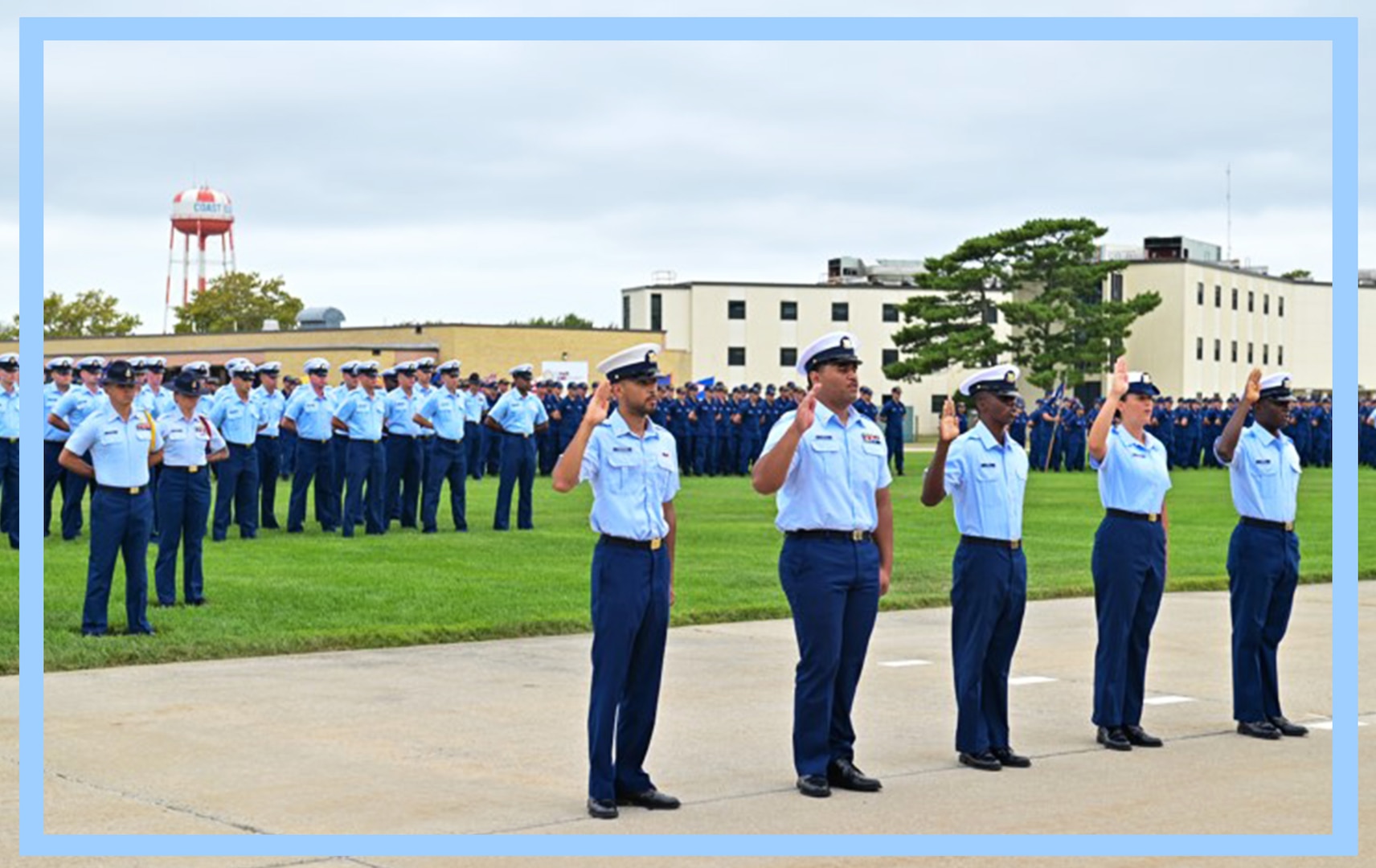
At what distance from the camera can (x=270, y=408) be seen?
22891 mm

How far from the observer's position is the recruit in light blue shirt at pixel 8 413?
829 inches

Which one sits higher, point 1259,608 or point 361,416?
point 361,416

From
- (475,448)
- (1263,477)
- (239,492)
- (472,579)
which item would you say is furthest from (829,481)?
(475,448)

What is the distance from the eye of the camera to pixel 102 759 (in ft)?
29.5

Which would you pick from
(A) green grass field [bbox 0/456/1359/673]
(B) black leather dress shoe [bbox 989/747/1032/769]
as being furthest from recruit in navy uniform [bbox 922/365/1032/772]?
(A) green grass field [bbox 0/456/1359/673]

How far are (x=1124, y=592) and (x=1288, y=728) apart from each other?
115cm

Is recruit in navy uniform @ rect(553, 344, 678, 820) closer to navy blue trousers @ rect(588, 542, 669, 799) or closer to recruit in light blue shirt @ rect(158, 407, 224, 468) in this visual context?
navy blue trousers @ rect(588, 542, 669, 799)

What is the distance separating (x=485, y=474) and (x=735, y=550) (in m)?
16.4

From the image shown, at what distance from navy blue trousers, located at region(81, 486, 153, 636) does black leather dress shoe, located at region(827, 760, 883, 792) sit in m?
6.12

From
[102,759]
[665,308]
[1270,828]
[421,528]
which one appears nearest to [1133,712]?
[1270,828]

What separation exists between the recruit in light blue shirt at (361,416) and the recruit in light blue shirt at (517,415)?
130cm

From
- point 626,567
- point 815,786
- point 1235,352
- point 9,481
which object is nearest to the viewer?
point 626,567

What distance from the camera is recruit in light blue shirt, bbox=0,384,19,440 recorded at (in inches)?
829

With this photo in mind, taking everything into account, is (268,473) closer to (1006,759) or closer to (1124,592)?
(1124,592)
